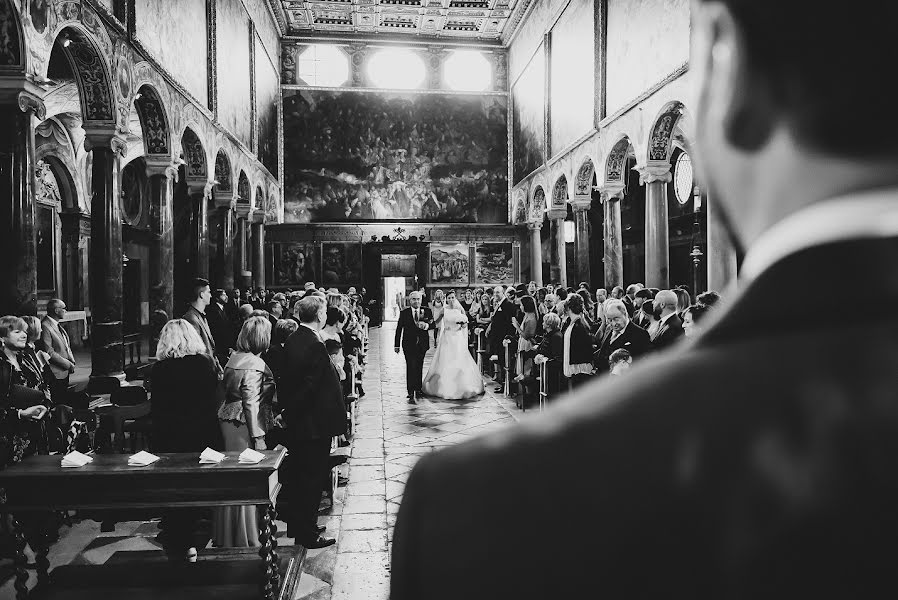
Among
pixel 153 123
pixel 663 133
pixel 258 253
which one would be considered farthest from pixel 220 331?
pixel 258 253

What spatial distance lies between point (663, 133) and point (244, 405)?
37.7 feet

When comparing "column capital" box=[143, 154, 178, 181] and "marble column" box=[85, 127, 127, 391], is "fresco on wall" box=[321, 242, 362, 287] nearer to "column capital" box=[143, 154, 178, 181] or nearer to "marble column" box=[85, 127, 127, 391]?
"column capital" box=[143, 154, 178, 181]

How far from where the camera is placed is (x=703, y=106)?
0.60 m

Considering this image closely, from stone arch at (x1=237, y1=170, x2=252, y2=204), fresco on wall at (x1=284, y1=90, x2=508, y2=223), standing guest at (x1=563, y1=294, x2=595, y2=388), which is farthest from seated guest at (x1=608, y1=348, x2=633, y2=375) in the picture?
fresco on wall at (x1=284, y1=90, x2=508, y2=223)

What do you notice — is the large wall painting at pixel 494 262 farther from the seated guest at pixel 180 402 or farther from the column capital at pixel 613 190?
the seated guest at pixel 180 402

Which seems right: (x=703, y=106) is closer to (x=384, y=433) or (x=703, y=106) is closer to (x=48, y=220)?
(x=384, y=433)

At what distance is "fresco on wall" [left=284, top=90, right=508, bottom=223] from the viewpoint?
28.0 meters

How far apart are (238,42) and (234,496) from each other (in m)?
19.1

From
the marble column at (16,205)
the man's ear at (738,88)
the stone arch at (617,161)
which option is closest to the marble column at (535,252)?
the stone arch at (617,161)

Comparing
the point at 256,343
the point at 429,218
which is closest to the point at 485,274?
the point at 429,218

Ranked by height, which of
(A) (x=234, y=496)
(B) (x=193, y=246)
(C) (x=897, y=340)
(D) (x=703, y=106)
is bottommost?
(A) (x=234, y=496)

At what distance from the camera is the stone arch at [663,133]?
12.8m

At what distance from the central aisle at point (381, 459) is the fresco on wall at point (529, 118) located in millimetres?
13327

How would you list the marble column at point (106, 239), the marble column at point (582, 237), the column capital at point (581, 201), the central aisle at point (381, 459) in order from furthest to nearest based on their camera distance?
the column capital at point (581, 201) → the marble column at point (582, 237) → the marble column at point (106, 239) → the central aisle at point (381, 459)
